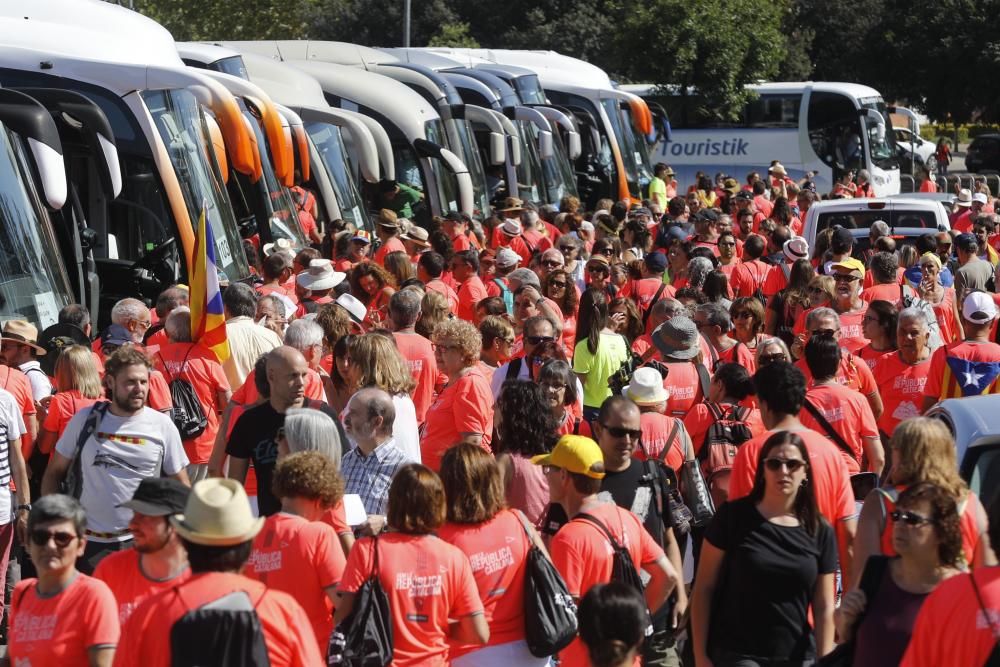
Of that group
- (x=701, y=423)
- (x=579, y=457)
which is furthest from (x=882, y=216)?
(x=579, y=457)

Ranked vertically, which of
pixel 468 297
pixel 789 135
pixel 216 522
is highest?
pixel 216 522

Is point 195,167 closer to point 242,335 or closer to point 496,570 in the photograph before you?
point 242,335

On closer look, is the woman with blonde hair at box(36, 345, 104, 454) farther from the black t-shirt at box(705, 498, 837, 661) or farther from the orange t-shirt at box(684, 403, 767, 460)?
the black t-shirt at box(705, 498, 837, 661)

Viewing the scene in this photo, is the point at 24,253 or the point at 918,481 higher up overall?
the point at 918,481

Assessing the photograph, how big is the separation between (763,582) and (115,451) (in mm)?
2899

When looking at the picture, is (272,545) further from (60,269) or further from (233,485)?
(60,269)

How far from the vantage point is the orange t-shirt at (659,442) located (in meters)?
7.38

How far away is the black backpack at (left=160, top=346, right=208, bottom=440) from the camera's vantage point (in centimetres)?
840

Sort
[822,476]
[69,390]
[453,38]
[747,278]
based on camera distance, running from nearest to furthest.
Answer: [822,476]
[69,390]
[747,278]
[453,38]

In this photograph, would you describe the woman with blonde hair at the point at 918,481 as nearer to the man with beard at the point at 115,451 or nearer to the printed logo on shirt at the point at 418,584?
the printed logo on shirt at the point at 418,584

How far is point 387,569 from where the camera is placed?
Result: 5234 millimetres

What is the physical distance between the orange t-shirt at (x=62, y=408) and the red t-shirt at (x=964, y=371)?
4.44 meters

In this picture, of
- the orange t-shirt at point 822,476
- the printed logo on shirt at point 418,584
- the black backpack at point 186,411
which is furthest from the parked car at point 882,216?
the printed logo on shirt at point 418,584

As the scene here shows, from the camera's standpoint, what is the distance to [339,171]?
1938cm
